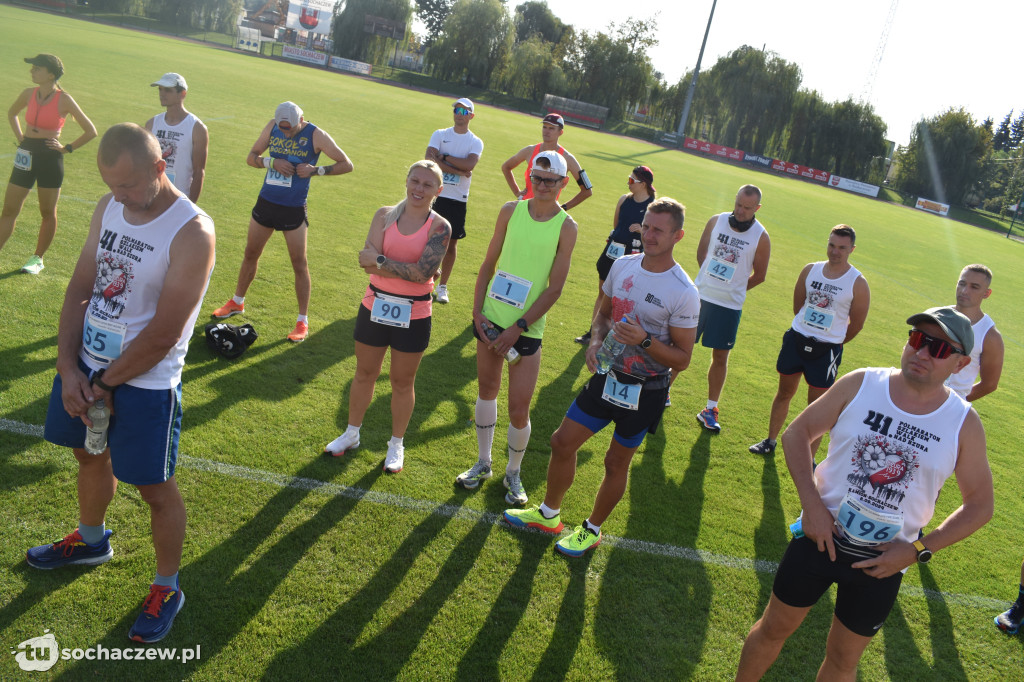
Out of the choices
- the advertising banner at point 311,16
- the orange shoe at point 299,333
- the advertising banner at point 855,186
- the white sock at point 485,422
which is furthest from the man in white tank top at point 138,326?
the advertising banner at point 311,16

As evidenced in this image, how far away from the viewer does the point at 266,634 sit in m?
3.30

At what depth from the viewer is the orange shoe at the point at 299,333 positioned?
6.79m

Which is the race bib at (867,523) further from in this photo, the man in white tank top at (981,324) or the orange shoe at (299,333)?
the orange shoe at (299,333)

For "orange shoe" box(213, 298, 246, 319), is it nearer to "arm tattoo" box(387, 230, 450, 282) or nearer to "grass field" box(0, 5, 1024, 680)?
"grass field" box(0, 5, 1024, 680)

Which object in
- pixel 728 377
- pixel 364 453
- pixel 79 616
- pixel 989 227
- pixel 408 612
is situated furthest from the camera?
pixel 989 227

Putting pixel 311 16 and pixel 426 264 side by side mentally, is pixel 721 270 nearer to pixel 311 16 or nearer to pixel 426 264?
pixel 426 264

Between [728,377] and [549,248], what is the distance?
16.1 feet

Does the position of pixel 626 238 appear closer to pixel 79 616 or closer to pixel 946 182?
pixel 79 616

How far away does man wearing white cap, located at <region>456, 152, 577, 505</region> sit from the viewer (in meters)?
4.42

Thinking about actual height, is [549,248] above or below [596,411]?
above

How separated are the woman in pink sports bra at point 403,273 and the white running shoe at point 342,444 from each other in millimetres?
618

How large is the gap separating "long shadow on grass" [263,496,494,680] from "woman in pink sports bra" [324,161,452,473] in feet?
A: 4.19

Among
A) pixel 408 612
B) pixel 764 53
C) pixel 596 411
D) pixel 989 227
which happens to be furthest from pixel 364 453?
pixel 764 53

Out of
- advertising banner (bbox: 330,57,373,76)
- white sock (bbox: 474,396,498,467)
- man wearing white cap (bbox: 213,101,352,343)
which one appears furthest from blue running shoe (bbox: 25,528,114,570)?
advertising banner (bbox: 330,57,373,76)
